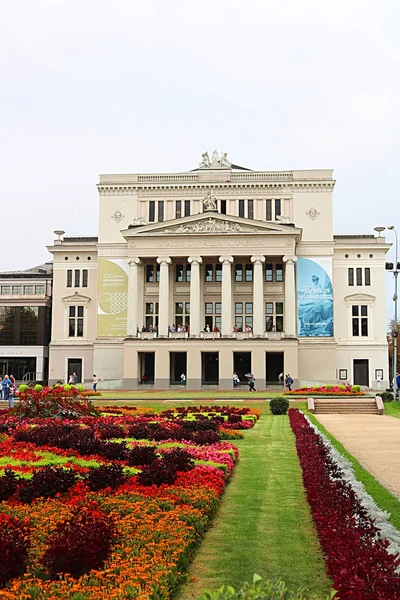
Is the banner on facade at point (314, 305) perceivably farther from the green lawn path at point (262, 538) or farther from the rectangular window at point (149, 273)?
the green lawn path at point (262, 538)

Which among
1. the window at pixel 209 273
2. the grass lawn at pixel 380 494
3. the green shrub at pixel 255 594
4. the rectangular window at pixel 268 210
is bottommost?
the grass lawn at pixel 380 494

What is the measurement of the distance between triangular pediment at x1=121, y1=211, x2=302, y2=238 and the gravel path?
105ft

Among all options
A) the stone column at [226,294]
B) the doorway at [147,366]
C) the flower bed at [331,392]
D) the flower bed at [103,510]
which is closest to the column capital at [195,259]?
the stone column at [226,294]

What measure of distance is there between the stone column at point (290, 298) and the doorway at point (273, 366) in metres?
4.75

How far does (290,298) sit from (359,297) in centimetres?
1029

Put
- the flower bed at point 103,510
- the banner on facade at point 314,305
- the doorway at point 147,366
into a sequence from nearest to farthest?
the flower bed at point 103,510
the banner on facade at point 314,305
the doorway at point 147,366

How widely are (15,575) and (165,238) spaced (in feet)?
202

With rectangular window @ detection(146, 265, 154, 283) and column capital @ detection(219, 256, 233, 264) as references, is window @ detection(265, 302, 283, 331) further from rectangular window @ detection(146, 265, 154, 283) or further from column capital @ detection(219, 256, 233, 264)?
rectangular window @ detection(146, 265, 154, 283)

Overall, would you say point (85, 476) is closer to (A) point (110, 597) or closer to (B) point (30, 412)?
(A) point (110, 597)

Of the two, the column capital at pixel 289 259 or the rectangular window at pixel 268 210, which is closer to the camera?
the column capital at pixel 289 259

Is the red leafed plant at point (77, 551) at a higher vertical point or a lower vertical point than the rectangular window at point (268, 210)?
lower

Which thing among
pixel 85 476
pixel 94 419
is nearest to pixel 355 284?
pixel 94 419

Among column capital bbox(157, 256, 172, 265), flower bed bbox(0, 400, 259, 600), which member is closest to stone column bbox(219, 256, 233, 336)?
column capital bbox(157, 256, 172, 265)

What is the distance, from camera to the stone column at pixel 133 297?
68.6 meters
